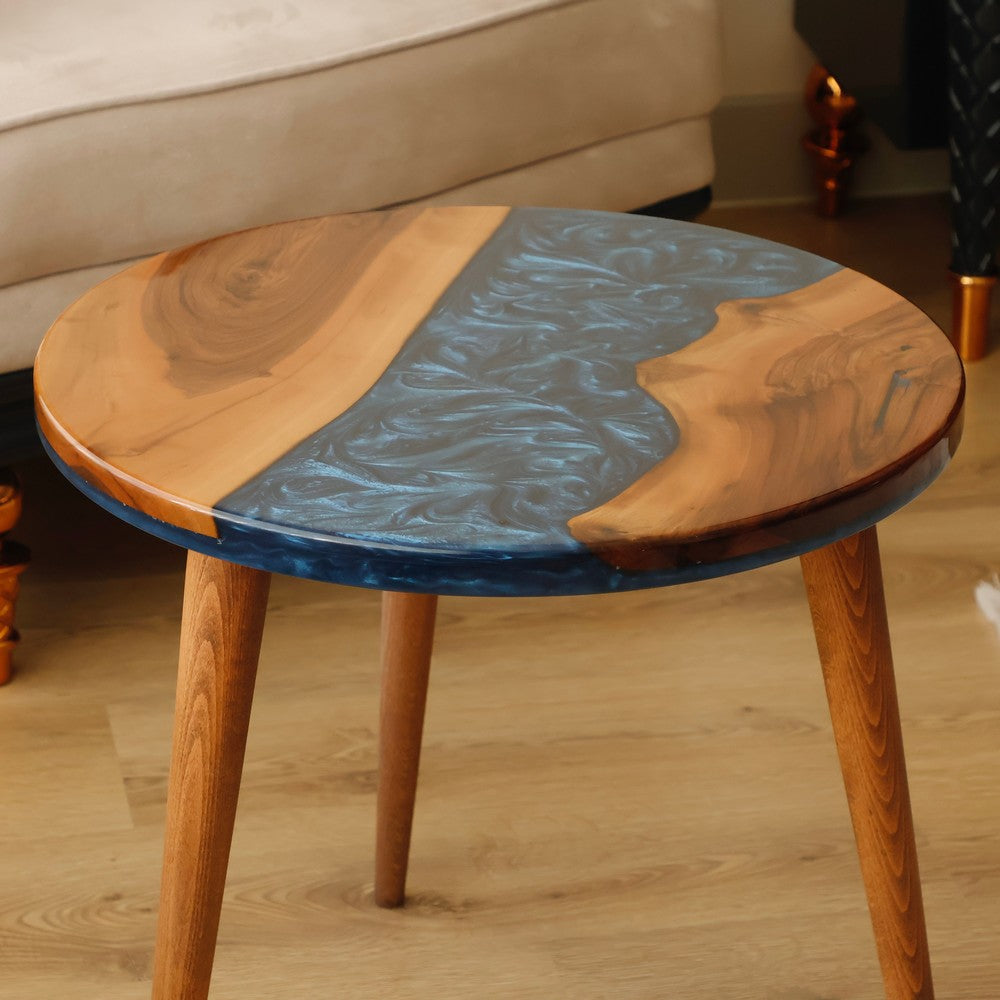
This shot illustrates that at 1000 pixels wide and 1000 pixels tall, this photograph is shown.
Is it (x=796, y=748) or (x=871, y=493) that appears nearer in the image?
(x=871, y=493)

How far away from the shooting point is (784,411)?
23.6 inches

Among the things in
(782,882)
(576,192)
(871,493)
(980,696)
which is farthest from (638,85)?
(871,493)

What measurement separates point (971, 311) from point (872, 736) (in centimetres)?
109

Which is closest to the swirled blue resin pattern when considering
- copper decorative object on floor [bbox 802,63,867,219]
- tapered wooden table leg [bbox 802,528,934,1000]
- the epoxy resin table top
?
the epoxy resin table top

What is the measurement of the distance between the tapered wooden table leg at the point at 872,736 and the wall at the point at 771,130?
1.46 metres

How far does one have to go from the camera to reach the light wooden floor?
2.93 ft

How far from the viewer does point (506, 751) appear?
1081 millimetres

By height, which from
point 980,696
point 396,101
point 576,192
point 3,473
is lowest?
point 980,696

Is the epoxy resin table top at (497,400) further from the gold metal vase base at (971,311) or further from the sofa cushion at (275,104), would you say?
the gold metal vase base at (971,311)

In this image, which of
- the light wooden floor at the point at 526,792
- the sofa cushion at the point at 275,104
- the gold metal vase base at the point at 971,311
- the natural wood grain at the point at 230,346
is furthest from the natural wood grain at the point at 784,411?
the gold metal vase base at the point at 971,311

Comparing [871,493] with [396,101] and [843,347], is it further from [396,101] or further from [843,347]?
[396,101]

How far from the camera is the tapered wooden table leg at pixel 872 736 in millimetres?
651

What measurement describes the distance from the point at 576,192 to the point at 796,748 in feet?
1.82

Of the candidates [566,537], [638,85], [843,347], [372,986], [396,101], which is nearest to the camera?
[566,537]
